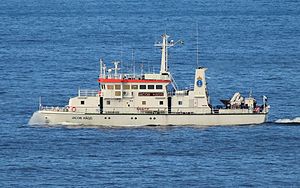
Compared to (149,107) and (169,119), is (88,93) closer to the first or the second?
(149,107)

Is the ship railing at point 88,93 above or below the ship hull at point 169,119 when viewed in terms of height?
above

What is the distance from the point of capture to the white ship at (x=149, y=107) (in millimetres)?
150875

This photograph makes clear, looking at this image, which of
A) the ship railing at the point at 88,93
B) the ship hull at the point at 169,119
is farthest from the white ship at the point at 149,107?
the ship railing at the point at 88,93

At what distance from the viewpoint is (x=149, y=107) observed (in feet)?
497

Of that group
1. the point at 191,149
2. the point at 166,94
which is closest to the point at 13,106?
the point at 166,94

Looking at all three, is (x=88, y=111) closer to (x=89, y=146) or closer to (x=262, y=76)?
(x=89, y=146)

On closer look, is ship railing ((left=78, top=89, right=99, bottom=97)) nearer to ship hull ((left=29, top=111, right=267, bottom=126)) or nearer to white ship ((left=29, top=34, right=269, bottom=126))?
white ship ((left=29, top=34, right=269, bottom=126))

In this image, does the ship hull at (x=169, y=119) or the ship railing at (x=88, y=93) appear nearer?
the ship hull at (x=169, y=119)

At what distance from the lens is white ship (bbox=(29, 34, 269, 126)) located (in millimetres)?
150875

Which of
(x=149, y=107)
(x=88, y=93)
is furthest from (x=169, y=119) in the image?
(x=88, y=93)

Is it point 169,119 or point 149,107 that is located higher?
point 149,107

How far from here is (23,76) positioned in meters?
187

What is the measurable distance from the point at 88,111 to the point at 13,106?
45.2 feet

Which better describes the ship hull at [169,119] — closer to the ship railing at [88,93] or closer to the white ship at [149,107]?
the white ship at [149,107]
